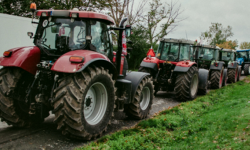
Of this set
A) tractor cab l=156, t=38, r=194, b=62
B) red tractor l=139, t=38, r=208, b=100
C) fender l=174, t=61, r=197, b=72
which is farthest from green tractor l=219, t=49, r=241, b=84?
fender l=174, t=61, r=197, b=72

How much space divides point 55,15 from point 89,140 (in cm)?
245

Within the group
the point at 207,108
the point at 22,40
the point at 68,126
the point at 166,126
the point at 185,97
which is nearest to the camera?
the point at 68,126

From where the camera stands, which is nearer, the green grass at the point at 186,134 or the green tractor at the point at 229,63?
the green grass at the point at 186,134

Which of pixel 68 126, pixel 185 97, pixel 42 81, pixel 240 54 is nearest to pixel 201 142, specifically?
pixel 68 126

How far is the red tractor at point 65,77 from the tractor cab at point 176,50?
5.20 m

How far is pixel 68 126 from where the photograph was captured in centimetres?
367

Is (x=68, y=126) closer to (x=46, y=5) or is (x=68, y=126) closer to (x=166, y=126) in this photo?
(x=166, y=126)

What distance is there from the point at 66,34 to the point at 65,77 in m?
1.00

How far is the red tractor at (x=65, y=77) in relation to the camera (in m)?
3.63

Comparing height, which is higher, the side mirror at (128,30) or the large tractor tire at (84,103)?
the side mirror at (128,30)

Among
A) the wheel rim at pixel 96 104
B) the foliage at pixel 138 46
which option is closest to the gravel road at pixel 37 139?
the wheel rim at pixel 96 104

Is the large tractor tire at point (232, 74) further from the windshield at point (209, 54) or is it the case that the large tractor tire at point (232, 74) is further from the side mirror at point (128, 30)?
the side mirror at point (128, 30)

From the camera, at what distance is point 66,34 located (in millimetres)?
4273

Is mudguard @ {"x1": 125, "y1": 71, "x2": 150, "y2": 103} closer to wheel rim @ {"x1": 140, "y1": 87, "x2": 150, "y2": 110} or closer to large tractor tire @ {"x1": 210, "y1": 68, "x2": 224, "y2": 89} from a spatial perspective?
wheel rim @ {"x1": 140, "y1": 87, "x2": 150, "y2": 110}
